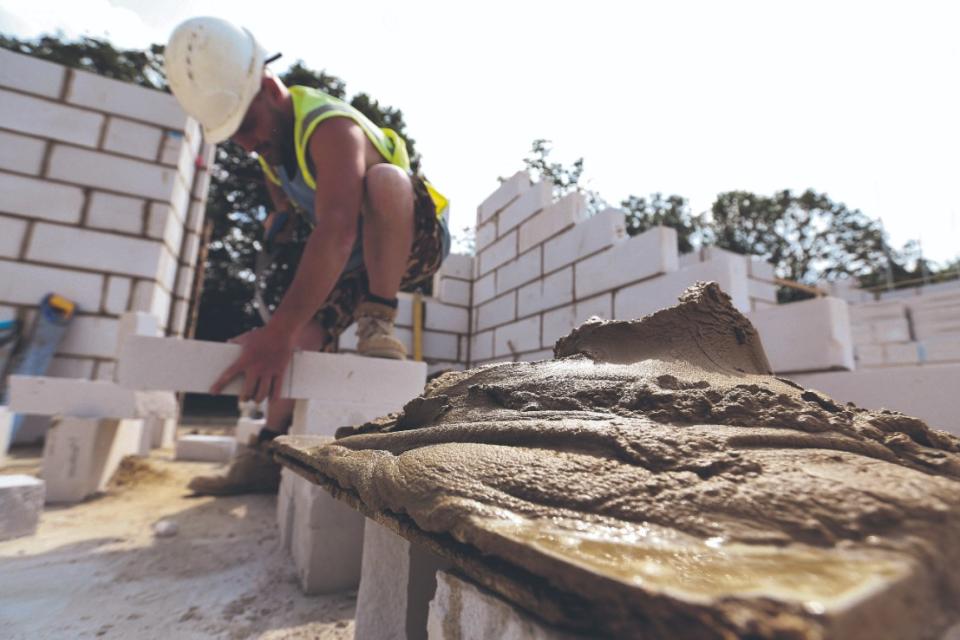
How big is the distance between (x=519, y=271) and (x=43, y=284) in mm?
4682

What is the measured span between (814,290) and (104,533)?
581cm

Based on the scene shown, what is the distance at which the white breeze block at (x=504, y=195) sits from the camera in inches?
207

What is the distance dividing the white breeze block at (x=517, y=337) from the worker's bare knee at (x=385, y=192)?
2770 mm

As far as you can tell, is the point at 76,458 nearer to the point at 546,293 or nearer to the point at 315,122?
the point at 315,122

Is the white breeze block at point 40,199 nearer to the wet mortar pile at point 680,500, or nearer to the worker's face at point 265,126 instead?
the worker's face at point 265,126

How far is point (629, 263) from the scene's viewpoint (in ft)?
11.9

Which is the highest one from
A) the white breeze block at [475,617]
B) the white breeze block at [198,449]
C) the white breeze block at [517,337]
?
the white breeze block at [517,337]

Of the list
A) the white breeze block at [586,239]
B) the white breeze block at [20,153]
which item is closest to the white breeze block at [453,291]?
the white breeze block at [586,239]

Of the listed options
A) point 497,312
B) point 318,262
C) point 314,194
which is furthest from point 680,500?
point 497,312

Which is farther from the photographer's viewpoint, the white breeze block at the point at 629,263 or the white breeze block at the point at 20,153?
the white breeze block at the point at 20,153

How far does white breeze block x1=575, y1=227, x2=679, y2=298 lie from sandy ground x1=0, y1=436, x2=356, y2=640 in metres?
2.85

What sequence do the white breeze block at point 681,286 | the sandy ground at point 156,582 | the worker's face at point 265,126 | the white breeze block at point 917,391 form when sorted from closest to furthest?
the sandy ground at point 156,582 → the white breeze block at point 917,391 → the worker's face at point 265,126 → the white breeze block at point 681,286

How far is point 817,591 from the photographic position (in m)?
0.34

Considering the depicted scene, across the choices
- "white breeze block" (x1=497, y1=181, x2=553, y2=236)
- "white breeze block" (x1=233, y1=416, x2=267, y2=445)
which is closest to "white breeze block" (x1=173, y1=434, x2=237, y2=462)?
"white breeze block" (x1=233, y1=416, x2=267, y2=445)
